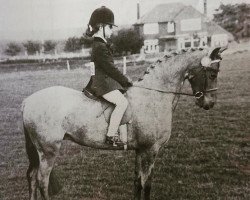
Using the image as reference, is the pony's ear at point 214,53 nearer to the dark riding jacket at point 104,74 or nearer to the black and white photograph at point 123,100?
the black and white photograph at point 123,100

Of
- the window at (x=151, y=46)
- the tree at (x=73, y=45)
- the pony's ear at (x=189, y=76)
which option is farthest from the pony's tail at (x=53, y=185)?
the window at (x=151, y=46)

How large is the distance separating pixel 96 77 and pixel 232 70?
141 cm

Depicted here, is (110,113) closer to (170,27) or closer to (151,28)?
(151,28)

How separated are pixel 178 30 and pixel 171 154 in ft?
3.96

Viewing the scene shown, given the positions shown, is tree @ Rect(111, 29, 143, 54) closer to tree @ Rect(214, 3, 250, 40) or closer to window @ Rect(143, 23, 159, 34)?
window @ Rect(143, 23, 159, 34)

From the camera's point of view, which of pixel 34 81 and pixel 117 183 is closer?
pixel 117 183

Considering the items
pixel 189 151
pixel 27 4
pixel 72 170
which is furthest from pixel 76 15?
pixel 189 151

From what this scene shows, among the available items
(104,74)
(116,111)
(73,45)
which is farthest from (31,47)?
(116,111)

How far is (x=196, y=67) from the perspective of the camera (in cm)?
284

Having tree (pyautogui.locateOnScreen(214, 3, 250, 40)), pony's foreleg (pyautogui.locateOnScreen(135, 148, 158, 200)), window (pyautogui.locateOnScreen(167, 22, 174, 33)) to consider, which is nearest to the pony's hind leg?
pony's foreleg (pyautogui.locateOnScreen(135, 148, 158, 200))

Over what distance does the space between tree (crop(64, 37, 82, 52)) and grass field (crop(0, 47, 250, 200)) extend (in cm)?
24

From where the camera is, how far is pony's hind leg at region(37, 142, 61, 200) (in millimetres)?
2762

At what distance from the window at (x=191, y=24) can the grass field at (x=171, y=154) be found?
0.43 m

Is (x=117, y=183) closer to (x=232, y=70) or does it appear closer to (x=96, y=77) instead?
(x=96, y=77)
